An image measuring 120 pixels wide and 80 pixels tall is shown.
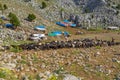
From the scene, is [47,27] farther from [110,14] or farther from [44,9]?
[110,14]

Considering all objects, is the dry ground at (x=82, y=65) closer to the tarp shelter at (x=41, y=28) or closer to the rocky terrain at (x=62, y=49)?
the rocky terrain at (x=62, y=49)

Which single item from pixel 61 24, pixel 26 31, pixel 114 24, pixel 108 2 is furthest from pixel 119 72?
pixel 108 2

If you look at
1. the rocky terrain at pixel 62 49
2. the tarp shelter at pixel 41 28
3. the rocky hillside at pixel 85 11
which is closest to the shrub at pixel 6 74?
the rocky terrain at pixel 62 49

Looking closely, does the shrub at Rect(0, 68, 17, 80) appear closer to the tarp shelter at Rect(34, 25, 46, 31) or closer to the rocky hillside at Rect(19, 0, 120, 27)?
the tarp shelter at Rect(34, 25, 46, 31)

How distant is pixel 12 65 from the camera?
24297 mm

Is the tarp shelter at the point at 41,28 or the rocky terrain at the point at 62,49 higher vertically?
the rocky terrain at the point at 62,49

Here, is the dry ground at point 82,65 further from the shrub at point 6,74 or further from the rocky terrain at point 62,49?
the shrub at point 6,74

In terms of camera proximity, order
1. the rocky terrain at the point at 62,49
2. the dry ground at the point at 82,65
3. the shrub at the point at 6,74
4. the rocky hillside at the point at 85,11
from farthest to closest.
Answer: the rocky hillside at the point at 85,11 → the dry ground at the point at 82,65 → the rocky terrain at the point at 62,49 → the shrub at the point at 6,74

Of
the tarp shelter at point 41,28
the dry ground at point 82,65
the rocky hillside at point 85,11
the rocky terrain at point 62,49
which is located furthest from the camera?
the rocky hillside at point 85,11

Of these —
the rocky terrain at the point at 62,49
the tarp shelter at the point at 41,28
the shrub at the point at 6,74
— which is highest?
the shrub at the point at 6,74

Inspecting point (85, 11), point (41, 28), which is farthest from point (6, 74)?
point (85, 11)

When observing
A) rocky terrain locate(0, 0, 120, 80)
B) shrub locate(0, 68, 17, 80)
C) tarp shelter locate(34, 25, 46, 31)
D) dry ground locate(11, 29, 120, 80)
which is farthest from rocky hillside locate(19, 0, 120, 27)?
shrub locate(0, 68, 17, 80)

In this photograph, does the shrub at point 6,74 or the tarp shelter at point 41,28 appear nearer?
the shrub at point 6,74

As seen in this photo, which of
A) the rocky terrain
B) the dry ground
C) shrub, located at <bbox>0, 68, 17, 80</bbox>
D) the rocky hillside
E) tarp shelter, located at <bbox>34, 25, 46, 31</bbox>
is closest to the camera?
shrub, located at <bbox>0, 68, 17, 80</bbox>
